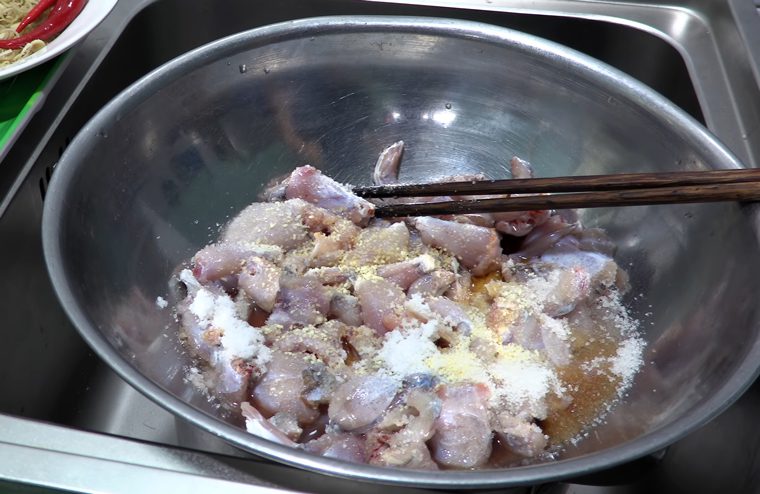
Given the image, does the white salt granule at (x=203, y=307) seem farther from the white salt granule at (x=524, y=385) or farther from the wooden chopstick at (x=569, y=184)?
the white salt granule at (x=524, y=385)

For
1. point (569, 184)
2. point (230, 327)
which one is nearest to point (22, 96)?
point (230, 327)

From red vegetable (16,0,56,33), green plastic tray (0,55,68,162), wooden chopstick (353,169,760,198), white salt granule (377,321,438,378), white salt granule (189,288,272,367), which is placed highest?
red vegetable (16,0,56,33)

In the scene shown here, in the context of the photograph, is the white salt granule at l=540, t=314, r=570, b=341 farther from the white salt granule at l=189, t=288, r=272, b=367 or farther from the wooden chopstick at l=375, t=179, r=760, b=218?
the white salt granule at l=189, t=288, r=272, b=367

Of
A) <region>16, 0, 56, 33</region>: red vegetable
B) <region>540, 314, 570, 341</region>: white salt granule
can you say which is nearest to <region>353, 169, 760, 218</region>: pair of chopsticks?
<region>540, 314, 570, 341</region>: white salt granule

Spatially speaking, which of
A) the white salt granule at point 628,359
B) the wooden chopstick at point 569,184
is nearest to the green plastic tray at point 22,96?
the wooden chopstick at point 569,184

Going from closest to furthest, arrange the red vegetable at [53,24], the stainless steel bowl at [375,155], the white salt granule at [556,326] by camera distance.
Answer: the stainless steel bowl at [375,155] < the white salt granule at [556,326] < the red vegetable at [53,24]

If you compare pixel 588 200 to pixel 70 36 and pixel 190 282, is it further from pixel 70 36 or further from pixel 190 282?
pixel 70 36
